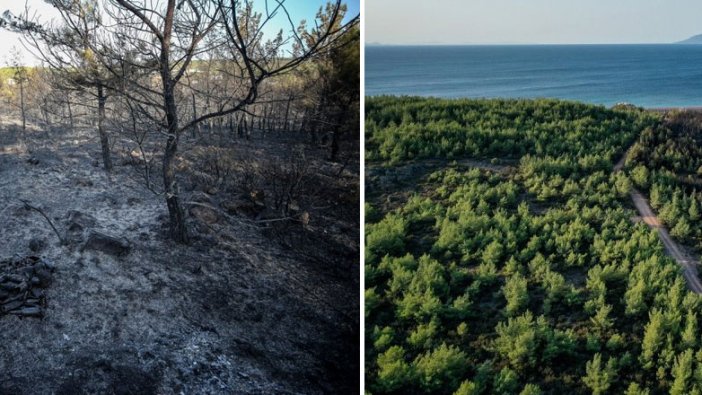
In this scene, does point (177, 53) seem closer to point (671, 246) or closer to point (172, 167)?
point (172, 167)

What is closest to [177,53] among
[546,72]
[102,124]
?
[102,124]

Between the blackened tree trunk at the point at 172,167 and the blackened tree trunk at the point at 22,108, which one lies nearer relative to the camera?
the blackened tree trunk at the point at 22,108

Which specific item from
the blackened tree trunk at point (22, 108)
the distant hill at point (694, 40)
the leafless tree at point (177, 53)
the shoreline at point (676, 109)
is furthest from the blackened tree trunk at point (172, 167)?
the distant hill at point (694, 40)

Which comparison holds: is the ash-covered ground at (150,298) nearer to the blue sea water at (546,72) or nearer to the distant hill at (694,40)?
the blue sea water at (546,72)

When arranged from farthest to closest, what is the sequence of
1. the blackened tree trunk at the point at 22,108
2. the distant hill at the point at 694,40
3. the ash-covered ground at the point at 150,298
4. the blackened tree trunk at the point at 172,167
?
the blackened tree trunk at the point at 172,167 < the distant hill at the point at 694,40 < the blackened tree trunk at the point at 22,108 < the ash-covered ground at the point at 150,298

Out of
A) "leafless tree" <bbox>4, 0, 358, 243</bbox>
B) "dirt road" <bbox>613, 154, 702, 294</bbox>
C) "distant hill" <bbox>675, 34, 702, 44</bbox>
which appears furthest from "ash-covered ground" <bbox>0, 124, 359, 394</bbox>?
"distant hill" <bbox>675, 34, 702, 44</bbox>

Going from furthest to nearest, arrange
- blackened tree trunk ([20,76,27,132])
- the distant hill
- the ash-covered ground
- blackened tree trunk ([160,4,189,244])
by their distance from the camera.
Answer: blackened tree trunk ([160,4,189,244]) < the distant hill < blackened tree trunk ([20,76,27,132]) < the ash-covered ground

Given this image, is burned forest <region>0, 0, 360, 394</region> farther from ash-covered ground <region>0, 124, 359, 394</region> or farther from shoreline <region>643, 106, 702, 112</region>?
shoreline <region>643, 106, 702, 112</region>
